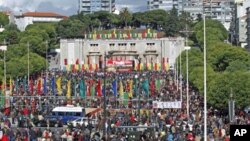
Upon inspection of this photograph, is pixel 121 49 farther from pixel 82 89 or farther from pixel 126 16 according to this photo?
pixel 82 89

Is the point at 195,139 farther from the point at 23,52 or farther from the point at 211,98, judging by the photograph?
the point at 23,52

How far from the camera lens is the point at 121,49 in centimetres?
13862

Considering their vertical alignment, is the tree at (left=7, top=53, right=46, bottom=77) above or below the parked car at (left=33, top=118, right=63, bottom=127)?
above

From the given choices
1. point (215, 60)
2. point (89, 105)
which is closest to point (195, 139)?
point (89, 105)

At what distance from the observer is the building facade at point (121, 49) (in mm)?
134925

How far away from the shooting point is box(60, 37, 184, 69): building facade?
443ft

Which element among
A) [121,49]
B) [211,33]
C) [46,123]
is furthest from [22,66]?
[46,123]

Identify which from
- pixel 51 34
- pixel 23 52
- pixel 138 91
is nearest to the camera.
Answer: pixel 138 91

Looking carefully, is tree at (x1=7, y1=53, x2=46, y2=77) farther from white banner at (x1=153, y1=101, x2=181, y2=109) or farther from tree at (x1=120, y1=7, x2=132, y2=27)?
tree at (x1=120, y1=7, x2=132, y2=27)

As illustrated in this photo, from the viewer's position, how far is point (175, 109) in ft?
167

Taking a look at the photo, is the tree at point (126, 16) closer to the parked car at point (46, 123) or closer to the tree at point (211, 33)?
the tree at point (211, 33)

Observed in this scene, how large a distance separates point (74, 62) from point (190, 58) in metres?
47.3

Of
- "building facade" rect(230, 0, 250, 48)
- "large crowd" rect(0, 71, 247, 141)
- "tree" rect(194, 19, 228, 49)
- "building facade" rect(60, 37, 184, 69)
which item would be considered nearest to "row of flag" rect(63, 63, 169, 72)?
"tree" rect(194, 19, 228, 49)

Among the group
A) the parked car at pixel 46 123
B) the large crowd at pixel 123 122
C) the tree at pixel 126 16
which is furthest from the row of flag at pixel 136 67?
the parked car at pixel 46 123
